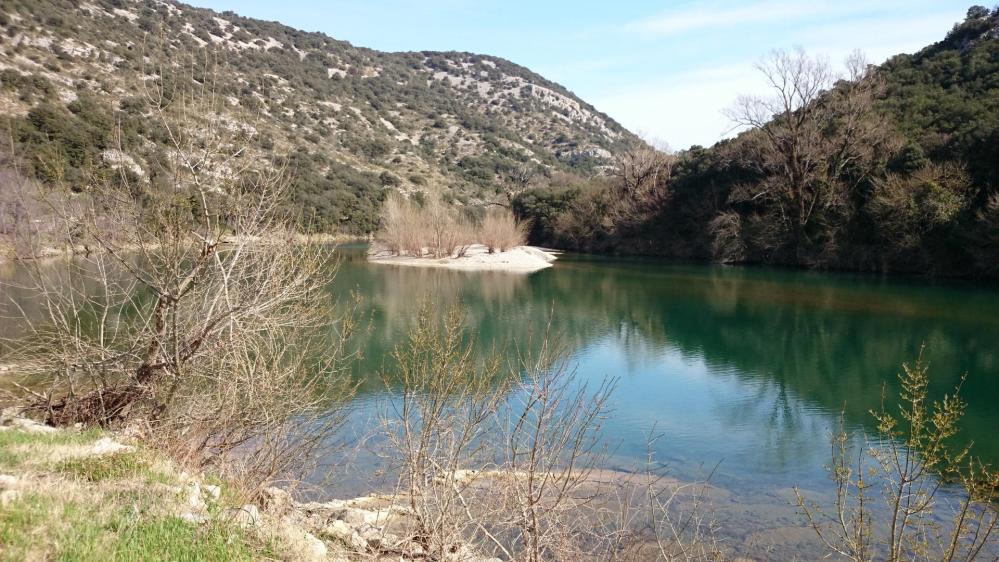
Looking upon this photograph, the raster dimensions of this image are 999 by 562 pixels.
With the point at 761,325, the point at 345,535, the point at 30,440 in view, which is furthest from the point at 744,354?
the point at 30,440

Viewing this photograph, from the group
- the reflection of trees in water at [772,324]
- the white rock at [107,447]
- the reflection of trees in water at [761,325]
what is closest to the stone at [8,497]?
the white rock at [107,447]

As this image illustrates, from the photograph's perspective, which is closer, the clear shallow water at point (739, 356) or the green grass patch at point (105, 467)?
the green grass patch at point (105, 467)

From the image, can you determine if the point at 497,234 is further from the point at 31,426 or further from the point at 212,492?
the point at 212,492

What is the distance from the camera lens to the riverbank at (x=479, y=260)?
144 ft

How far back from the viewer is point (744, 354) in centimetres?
1872

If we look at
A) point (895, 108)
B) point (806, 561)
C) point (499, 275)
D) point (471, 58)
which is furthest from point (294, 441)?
point (471, 58)

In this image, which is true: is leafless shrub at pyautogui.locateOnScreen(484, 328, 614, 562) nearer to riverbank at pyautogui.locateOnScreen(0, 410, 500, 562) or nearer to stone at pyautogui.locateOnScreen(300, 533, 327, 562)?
riverbank at pyautogui.locateOnScreen(0, 410, 500, 562)

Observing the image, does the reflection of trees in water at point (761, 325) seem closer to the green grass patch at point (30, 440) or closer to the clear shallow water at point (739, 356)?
the clear shallow water at point (739, 356)

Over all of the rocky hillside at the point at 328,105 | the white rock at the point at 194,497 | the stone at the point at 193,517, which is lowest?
the white rock at the point at 194,497

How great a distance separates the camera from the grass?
12.4ft

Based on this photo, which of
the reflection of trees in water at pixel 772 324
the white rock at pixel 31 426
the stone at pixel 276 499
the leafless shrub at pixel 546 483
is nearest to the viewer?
the leafless shrub at pixel 546 483

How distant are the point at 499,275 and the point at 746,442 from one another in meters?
28.0

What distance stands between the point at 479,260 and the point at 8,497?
137ft

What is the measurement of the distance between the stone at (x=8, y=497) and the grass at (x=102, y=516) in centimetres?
4
